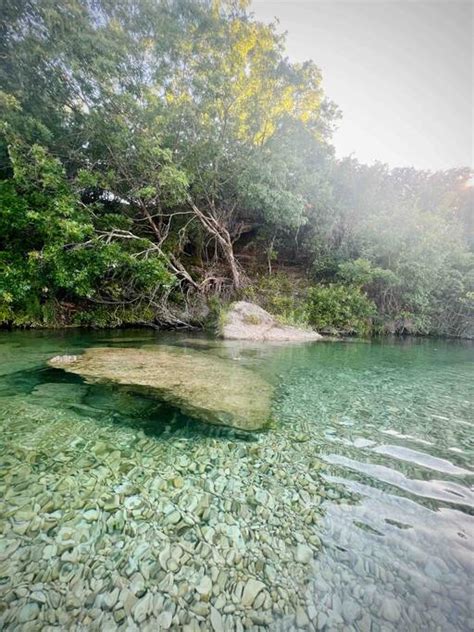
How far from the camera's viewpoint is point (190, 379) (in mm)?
5098

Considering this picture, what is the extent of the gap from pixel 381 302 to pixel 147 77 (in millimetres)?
14230

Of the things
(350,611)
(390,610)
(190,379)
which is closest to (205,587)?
(350,611)

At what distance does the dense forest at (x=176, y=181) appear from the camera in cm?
941

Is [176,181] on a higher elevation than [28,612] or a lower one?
higher

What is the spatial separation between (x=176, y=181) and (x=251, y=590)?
10.8 m

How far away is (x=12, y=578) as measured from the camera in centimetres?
155

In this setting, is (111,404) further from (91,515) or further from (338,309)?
(338,309)

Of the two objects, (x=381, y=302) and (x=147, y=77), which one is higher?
(x=147, y=77)

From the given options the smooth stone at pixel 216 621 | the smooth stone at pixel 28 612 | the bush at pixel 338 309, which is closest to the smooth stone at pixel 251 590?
the smooth stone at pixel 216 621

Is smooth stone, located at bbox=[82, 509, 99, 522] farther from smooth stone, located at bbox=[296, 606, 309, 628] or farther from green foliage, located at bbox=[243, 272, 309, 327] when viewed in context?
green foliage, located at bbox=[243, 272, 309, 327]

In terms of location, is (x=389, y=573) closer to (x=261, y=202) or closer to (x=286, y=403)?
(x=286, y=403)

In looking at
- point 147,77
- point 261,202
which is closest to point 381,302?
point 261,202

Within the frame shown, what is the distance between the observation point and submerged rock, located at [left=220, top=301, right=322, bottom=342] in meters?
11.2

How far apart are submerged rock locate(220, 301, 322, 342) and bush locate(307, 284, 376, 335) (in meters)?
1.53
